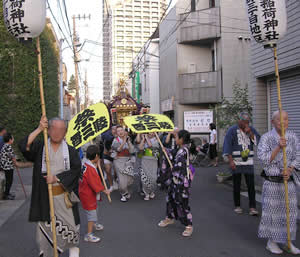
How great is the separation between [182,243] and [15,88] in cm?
1355

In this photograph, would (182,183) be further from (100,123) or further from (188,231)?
(100,123)

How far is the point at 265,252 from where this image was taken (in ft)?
15.1

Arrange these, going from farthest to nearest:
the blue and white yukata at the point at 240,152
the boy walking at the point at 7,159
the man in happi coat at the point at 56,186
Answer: the boy walking at the point at 7,159 < the blue and white yukata at the point at 240,152 < the man in happi coat at the point at 56,186

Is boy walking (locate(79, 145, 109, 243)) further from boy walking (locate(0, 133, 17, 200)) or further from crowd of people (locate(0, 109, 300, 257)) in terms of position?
boy walking (locate(0, 133, 17, 200))


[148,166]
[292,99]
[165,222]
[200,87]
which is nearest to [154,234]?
[165,222]

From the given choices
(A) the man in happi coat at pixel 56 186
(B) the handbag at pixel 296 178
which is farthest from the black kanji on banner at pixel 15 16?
(B) the handbag at pixel 296 178

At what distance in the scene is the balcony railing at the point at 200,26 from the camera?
1988cm

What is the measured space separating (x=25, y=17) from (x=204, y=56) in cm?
1889

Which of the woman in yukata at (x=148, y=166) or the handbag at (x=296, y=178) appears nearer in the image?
the handbag at (x=296, y=178)

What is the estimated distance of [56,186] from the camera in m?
3.80

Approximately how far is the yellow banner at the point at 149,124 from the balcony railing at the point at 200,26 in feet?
49.2

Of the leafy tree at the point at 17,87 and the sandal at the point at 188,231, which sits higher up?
the leafy tree at the point at 17,87

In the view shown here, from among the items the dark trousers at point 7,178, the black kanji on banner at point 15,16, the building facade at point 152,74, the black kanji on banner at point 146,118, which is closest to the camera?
the black kanji on banner at point 15,16

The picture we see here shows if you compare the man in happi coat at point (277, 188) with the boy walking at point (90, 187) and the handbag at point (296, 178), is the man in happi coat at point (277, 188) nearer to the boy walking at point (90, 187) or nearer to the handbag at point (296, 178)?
the handbag at point (296, 178)
